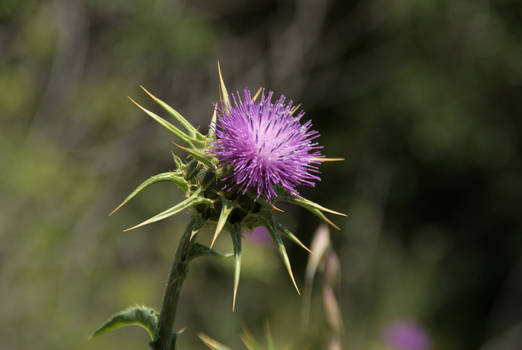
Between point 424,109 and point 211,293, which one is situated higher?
point 424,109

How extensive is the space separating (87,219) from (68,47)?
2086 mm

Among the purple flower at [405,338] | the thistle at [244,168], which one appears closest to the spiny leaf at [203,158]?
the thistle at [244,168]

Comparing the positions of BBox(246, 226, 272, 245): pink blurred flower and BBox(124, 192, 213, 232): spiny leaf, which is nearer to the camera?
BBox(124, 192, 213, 232): spiny leaf

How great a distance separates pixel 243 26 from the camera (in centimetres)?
716

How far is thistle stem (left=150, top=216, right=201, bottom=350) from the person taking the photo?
1299mm

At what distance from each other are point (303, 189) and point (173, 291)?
5.54 m

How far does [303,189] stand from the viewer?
6.82 meters

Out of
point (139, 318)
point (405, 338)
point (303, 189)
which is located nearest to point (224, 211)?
point (139, 318)

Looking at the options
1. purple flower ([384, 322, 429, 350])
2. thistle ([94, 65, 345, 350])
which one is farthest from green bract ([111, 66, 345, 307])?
purple flower ([384, 322, 429, 350])

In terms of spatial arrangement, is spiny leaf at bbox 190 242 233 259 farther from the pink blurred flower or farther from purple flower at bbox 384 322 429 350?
purple flower at bbox 384 322 429 350

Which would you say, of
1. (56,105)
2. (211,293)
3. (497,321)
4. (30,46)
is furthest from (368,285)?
(30,46)

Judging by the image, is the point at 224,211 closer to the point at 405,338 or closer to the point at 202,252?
the point at 202,252

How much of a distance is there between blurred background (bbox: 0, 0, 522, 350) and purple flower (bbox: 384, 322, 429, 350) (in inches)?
0.9

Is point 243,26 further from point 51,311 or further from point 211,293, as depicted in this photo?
point 51,311
